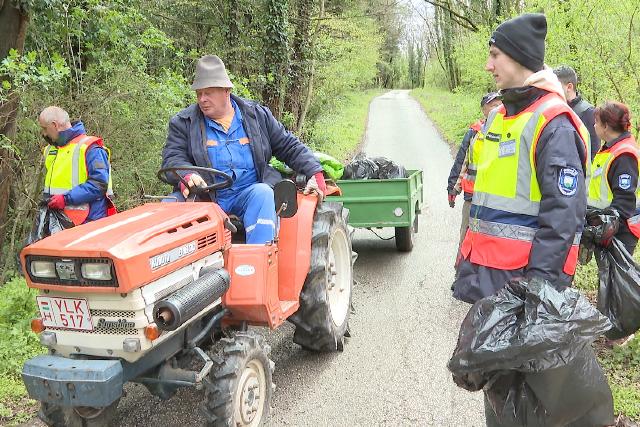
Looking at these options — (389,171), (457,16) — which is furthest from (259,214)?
(457,16)

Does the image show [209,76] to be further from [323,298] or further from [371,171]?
[371,171]

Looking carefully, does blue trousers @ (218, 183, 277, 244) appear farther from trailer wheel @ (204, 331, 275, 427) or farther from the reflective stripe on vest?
the reflective stripe on vest

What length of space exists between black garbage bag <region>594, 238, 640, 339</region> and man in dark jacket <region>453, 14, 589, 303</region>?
5.93ft

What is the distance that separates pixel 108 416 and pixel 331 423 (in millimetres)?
1363

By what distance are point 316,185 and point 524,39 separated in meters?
2.33

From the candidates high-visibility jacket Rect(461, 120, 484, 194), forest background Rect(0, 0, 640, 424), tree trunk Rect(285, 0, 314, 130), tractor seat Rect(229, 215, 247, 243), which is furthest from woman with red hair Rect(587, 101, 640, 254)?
tree trunk Rect(285, 0, 314, 130)

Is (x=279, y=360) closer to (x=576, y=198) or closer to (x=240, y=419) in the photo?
(x=240, y=419)

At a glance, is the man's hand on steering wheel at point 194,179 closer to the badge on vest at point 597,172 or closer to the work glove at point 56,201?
the work glove at point 56,201

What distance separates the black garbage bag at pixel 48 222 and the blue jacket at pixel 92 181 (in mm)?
163

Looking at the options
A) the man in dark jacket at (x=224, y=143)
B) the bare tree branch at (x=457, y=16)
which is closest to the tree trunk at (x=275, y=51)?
the man in dark jacket at (x=224, y=143)

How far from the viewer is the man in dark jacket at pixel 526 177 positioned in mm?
2436

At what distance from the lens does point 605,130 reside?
177 inches

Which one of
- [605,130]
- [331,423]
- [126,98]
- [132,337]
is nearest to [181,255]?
[132,337]

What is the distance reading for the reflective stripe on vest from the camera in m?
4.35
